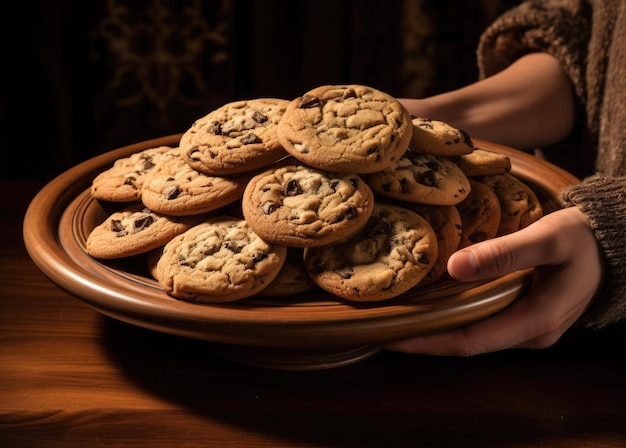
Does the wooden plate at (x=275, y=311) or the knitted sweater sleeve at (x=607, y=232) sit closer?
the wooden plate at (x=275, y=311)

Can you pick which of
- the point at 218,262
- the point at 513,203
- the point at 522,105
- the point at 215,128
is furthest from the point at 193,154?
the point at 522,105

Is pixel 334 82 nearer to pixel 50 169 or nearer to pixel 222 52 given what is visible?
pixel 222 52

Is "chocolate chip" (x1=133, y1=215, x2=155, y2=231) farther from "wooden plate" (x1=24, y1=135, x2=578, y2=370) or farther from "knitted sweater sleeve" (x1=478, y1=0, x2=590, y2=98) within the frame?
"knitted sweater sleeve" (x1=478, y1=0, x2=590, y2=98)

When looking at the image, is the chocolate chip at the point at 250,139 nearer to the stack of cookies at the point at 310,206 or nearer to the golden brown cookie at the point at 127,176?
the stack of cookies at the point at 310,206

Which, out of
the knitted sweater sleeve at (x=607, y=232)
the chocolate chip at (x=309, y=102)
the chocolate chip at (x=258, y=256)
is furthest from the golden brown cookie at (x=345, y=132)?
the knitted sweater sleeve at (x=607, y=232)

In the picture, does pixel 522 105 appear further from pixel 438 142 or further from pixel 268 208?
pixel 268 208

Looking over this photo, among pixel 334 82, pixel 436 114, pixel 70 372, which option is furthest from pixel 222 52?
pixel 70 372
